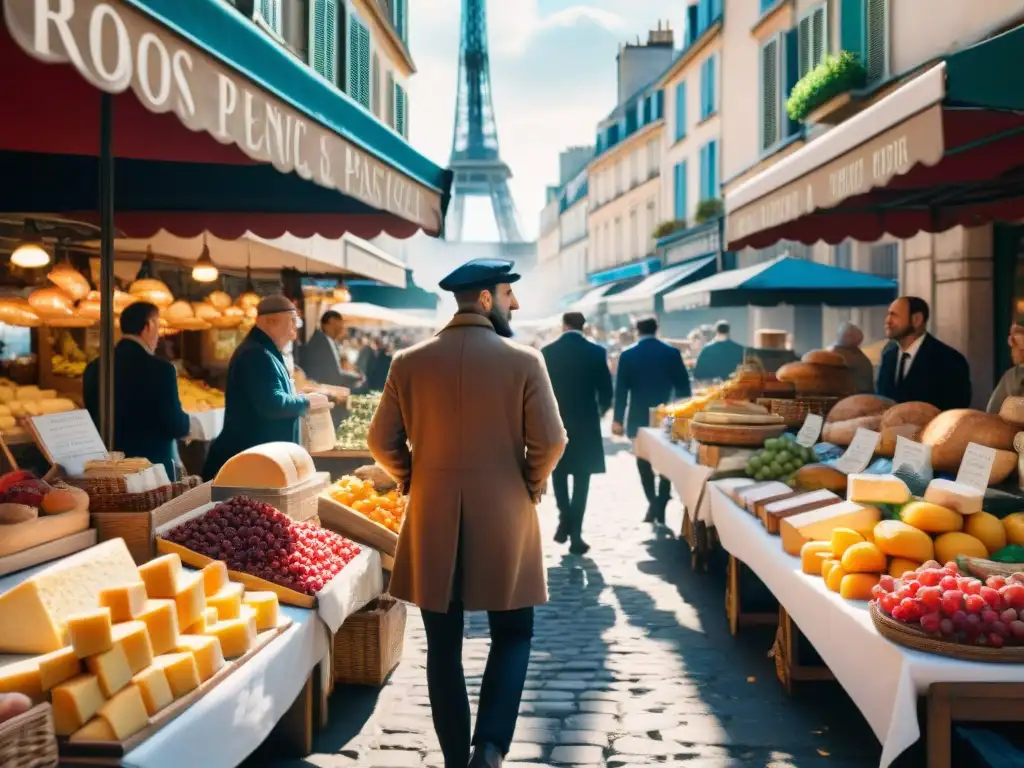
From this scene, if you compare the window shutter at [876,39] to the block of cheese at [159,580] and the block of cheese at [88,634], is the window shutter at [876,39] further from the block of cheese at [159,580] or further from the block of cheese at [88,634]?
the block of cheese at [88,634]

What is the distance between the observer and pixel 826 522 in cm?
436

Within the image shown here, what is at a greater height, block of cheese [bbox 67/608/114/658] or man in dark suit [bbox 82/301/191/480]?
man in dark suit [bbox 82/301/191/480]

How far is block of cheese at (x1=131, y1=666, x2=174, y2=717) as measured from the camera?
8.69 feet

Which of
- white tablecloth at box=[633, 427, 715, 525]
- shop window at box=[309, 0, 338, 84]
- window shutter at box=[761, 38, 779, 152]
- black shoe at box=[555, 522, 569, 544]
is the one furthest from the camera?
window shutter at box=[761, 38, 779, 152]

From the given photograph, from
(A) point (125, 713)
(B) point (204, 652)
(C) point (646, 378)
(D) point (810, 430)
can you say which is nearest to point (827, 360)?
(D) point (810, 430)

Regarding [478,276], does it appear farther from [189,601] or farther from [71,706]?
[71,706]

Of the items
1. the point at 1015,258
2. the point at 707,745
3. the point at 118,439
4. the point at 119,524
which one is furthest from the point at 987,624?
the point at 1015,258

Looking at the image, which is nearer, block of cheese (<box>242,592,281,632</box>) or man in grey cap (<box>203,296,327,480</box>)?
block of cheese (<box>242,592,281,632</box>)

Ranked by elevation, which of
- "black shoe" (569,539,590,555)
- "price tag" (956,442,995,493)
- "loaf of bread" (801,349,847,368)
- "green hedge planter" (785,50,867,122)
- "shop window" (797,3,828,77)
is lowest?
"black shoe" (569,539,590,555)

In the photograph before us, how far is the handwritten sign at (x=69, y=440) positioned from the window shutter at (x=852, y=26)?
12.1 metres

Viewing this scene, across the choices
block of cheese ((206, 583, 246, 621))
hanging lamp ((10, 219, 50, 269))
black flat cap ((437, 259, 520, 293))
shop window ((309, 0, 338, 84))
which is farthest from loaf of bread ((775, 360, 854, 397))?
shop window ((309, 0, 338, 84))

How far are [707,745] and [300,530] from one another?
1.95m

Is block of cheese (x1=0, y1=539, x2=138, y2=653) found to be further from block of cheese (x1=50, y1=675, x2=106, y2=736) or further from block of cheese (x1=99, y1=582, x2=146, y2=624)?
block of cheese (x1=50, y1=675, x2=106, y2=736)

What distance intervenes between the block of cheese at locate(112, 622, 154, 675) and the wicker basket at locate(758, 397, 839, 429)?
515 cm
